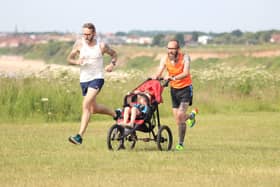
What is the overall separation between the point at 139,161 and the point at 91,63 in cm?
230

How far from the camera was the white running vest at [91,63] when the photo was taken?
17047 mm

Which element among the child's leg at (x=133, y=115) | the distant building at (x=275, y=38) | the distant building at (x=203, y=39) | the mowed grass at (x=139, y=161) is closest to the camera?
the mowed grass at (x=139, y=161)

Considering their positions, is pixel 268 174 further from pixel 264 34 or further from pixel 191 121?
pixel 264 34

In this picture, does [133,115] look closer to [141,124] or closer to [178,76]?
[141,124]

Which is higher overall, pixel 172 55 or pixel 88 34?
pixel 88 34

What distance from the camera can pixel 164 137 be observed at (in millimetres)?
17688

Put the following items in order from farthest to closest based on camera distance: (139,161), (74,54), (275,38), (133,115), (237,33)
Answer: (237,33)
(275,38)
(74,54)
(133,115)
(139,161)

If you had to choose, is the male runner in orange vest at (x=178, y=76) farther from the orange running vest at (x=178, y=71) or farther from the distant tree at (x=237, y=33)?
the distant tree at (x=237, y=33)

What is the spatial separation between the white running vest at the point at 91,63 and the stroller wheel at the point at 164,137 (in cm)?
129

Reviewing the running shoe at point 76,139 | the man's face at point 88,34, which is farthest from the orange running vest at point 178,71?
the running shoe at point 76,139

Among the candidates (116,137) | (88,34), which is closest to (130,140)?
(116,137)

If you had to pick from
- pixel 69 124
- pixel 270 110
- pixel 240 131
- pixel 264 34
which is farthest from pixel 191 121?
pixel 264 34

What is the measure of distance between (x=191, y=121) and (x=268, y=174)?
4.04 meters

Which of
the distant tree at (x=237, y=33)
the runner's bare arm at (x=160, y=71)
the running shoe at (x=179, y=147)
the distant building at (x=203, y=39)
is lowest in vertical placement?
the distant building at (x=203, y=39)
